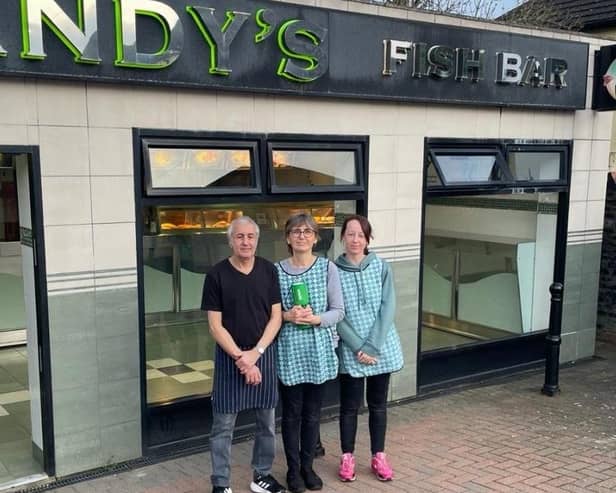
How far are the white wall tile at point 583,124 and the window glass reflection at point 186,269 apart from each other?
10.1 ft

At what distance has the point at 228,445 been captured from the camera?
170 inches

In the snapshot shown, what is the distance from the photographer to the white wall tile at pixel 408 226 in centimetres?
623

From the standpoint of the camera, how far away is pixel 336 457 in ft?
16.8

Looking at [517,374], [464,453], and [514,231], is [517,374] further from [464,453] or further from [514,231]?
[464,453]

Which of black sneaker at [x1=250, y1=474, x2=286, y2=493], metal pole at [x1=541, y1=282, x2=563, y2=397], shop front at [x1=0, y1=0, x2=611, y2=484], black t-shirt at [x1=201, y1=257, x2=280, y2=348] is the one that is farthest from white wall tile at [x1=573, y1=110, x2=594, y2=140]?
black sneaker at [x1=250, y1=474, x2=286, y2=493]

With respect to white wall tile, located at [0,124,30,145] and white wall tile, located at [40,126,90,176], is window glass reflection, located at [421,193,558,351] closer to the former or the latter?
white wall tile, located at [40,126,90,176]

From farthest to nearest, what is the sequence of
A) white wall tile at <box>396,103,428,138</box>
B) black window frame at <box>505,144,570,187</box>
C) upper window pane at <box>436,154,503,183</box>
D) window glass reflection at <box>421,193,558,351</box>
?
window glass reflection at <box>421,193,558,351</box>
black window frame at <box>505,144,570,187</box>
upper window pane at <box>436,154,503,183</box>
white wall tile at <box>396,103,428,138</box>

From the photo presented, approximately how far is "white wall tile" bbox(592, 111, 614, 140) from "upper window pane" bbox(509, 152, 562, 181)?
591 mm

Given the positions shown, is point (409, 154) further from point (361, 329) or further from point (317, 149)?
point (361, 329)

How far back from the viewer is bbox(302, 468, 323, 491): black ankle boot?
4.51 metres

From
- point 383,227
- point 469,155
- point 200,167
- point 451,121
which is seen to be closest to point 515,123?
point 469,155

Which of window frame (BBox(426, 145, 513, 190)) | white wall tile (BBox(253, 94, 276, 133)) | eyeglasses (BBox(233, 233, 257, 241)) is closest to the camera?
eyeglasses (BBox(233, 233, 257, 241))

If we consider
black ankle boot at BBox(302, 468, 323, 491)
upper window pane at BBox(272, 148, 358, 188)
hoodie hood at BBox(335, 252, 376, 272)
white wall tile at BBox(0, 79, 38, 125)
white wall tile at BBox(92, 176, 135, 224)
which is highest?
white wall tile at BBox(0, 79, 38, 125)

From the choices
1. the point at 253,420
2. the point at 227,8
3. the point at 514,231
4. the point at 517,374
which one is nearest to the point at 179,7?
the point at 227,8
